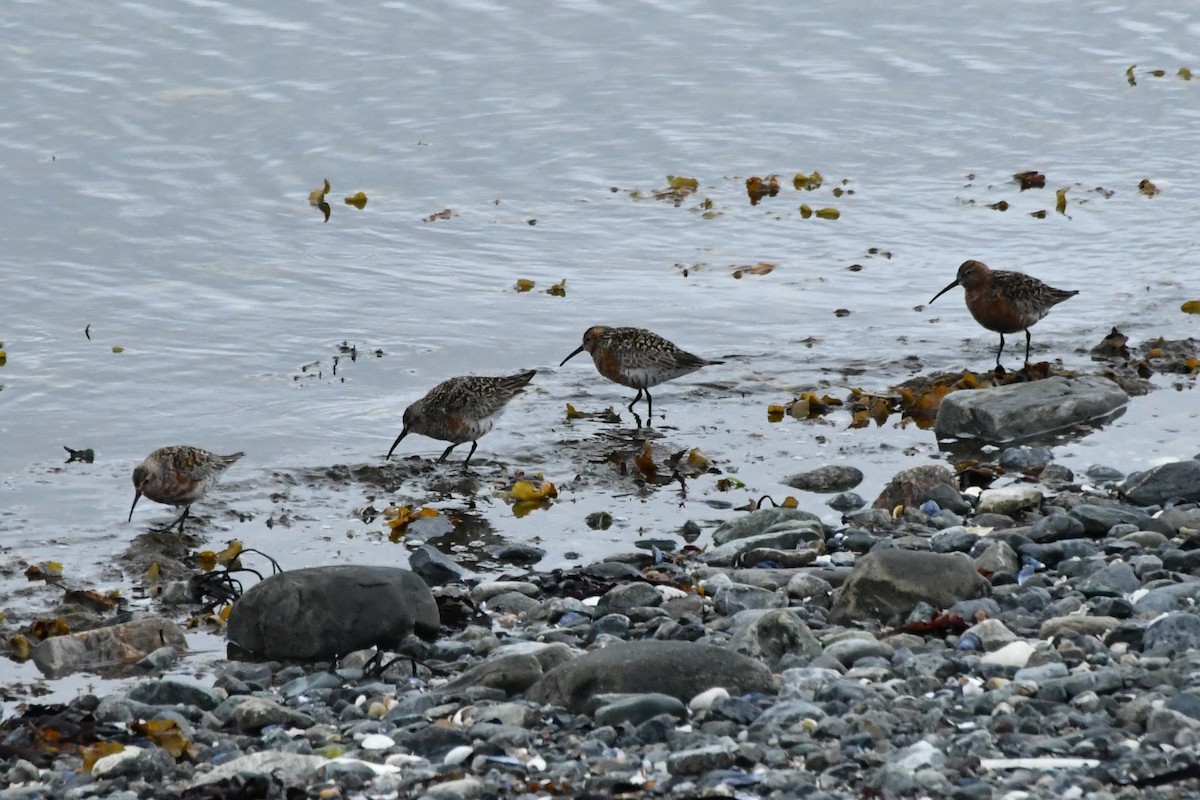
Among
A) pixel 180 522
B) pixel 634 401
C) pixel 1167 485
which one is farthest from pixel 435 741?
pixel 634 401

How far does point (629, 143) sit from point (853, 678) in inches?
587

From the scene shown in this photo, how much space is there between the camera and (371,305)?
16.3 m

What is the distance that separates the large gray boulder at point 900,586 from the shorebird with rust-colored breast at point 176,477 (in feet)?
15.2

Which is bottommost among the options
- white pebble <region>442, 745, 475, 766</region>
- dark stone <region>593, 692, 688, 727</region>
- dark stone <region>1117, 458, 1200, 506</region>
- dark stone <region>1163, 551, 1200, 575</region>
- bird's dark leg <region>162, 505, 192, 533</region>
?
white pebble <region>442, 745, 475, 766</region>

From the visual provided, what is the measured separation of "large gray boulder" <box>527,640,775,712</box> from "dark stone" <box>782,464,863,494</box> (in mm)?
4266

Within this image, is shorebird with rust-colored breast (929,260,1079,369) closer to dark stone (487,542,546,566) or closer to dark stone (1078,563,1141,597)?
dark stone (487,542,546,566)

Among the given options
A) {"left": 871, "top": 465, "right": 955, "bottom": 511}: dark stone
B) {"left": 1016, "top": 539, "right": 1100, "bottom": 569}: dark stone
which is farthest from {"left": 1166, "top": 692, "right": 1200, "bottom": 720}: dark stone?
{"left": 871, "top": 465, "right": 955, "bottom": 511}: dark stone

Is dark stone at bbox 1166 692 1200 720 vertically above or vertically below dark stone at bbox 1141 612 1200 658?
below

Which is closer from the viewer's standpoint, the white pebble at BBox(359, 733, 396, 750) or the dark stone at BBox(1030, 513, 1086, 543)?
the white pebble at BBox(359, 733, 396, 750)

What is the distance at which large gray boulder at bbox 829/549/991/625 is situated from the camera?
837 centimetres

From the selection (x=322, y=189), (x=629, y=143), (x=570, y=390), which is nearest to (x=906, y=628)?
(x=570, y=390)

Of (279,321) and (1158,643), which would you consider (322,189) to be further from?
(1158,643)

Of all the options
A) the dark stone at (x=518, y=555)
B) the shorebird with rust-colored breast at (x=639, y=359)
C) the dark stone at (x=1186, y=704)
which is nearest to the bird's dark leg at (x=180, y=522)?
the dark stone at (x=518, y=555)

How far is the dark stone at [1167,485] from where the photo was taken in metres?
10.2
